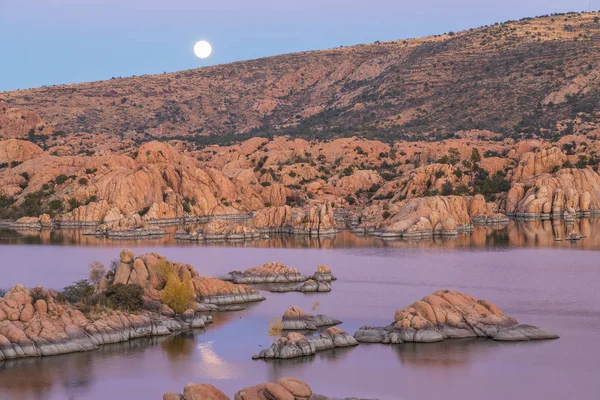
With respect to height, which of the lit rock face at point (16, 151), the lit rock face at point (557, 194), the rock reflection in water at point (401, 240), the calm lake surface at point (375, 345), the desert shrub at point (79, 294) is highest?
the lit rock face at point (16, 151)

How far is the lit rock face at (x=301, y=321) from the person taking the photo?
54.5 metres

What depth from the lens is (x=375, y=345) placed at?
50250 millimetres

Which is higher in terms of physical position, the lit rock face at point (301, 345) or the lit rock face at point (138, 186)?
the lit rock face at point (138, 186)

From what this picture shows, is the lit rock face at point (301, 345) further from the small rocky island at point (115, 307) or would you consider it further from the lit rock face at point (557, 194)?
the lit rock face at point (557, 194)

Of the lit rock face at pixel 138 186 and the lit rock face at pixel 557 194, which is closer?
the lit rock face at pixel 557 194

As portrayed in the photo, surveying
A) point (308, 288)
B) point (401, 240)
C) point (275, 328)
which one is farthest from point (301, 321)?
point (401, 240)

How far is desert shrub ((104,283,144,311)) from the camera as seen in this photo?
55156mm

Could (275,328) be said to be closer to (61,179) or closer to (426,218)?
(426,218)

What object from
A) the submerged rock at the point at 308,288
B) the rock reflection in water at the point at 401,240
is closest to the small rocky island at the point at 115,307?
the submerged rock at the point at 308,288

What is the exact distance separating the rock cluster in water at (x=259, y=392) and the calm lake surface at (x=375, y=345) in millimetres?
7156

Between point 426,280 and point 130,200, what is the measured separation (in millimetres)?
78072

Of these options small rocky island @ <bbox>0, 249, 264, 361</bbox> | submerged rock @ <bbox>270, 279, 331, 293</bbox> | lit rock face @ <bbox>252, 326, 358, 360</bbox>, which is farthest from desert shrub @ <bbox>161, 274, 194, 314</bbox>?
submerged rock @ <bbox>270, 279, 331, 293</bbox>

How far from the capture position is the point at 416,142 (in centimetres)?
18625

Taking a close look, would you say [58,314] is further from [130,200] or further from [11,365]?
[130,200]
